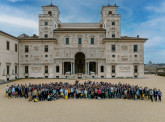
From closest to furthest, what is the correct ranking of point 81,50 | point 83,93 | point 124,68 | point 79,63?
1. point 83,93
2. point 124,68
3. point 81,50
4. point 79,63

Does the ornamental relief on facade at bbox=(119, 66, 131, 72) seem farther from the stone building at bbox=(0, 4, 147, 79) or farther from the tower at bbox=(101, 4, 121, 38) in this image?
the tower at bbox=(101, 4, 121, 38)

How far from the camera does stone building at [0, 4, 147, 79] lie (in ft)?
118

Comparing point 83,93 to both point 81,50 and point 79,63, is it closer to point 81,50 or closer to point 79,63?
point 81,50

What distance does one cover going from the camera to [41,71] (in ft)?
119

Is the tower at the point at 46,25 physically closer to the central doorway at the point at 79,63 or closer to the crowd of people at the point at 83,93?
the central doorway at the point at 79,63

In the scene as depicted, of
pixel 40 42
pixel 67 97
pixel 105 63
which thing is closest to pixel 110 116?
pixel 67 97

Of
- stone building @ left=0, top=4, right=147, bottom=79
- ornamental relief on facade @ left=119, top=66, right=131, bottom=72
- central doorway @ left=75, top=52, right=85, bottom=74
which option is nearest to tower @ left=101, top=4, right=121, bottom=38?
stone building @ left=0, top=4, right=147, bottom=79

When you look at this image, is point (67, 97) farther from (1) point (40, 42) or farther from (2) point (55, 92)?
(1) point (40, 42)

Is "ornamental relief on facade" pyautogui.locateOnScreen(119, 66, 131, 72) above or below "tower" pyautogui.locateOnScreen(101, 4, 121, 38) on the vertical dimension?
below

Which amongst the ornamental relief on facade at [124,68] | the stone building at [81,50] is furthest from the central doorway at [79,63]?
the ornamental relief on facade at [124,68]

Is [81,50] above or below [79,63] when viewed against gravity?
above

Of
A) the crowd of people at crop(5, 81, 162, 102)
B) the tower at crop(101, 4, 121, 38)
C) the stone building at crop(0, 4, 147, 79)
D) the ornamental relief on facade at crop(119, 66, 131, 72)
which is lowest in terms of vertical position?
the crowd of people at crop(5, 81, 162, 102)

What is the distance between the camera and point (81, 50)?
3747 centimetres

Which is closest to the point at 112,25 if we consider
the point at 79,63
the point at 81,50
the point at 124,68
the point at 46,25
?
the point at 81,50
